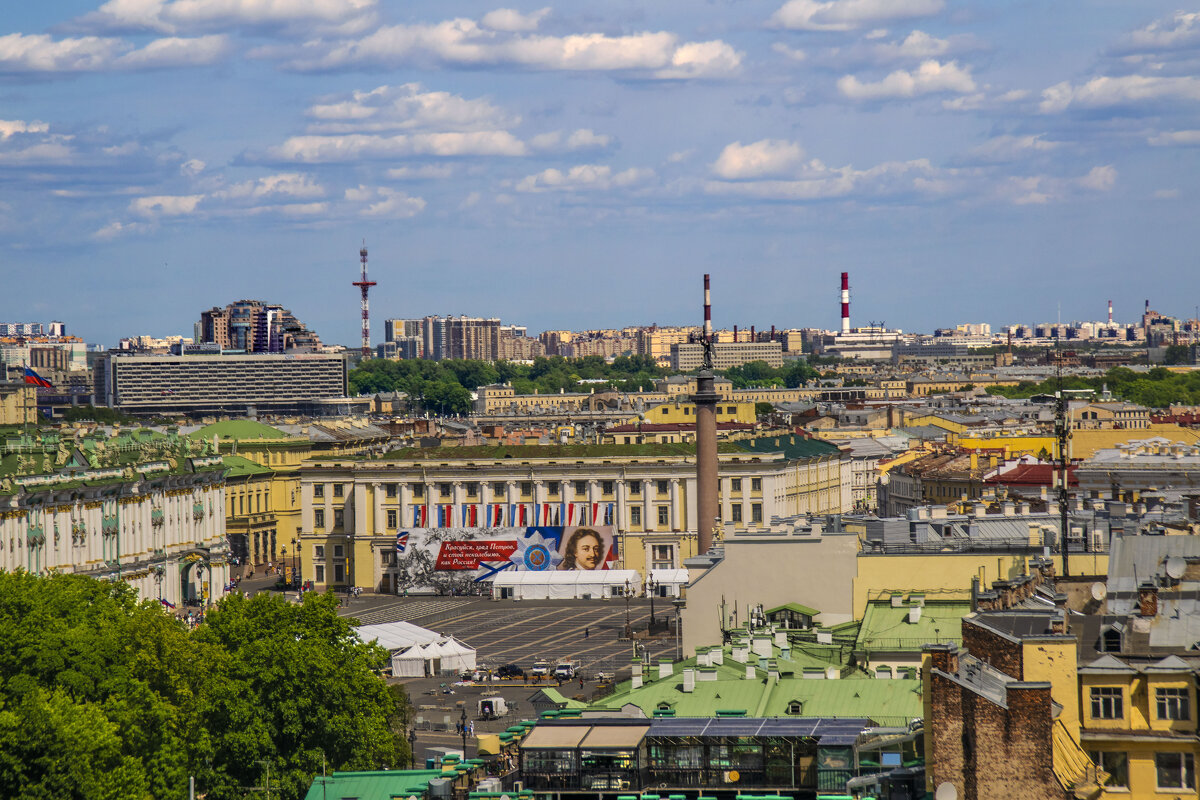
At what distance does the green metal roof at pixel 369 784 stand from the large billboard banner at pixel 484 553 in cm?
7915

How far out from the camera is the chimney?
116 feet

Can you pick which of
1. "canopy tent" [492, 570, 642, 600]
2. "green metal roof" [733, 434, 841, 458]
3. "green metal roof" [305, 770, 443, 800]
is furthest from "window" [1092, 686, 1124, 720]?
"green metal roof" [733, 434, 841, 458]

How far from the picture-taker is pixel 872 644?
48969 mm

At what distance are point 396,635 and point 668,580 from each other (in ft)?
97.3

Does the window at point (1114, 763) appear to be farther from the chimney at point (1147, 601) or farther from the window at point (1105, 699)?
the chimney at point (1147, 601)

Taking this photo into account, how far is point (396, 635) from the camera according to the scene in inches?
3317

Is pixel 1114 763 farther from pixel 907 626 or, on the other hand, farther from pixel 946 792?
pixel 907 626

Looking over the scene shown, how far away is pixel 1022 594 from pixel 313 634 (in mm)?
20763

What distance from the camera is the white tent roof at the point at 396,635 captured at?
82625mm

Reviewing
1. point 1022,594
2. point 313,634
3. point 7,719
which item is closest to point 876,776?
point 1022,594

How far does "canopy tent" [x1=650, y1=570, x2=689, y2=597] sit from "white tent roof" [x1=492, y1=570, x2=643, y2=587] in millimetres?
1158

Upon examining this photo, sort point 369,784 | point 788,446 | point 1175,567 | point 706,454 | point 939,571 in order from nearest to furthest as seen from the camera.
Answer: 1. point 369,784
2. point 1175,567
3. point 939,571
4. point 706,454
5. point 788,446

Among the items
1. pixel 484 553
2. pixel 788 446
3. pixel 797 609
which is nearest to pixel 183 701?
pixel 797 609

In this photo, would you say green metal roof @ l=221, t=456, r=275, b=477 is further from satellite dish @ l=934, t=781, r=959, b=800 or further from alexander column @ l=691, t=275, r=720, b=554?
satellite dish @ l=934, t=781, r=959, b=800
